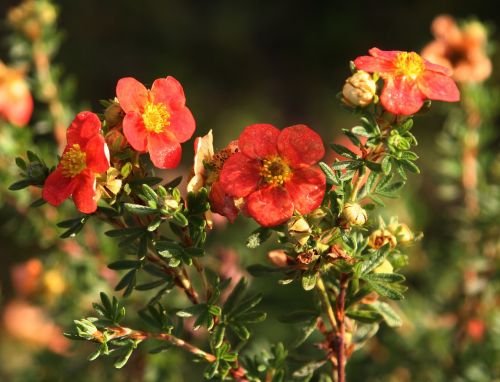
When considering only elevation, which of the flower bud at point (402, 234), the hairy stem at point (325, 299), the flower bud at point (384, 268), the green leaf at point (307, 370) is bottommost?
the green leaf at point (307, 370)

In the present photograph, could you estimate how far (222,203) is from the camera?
115 centimetres

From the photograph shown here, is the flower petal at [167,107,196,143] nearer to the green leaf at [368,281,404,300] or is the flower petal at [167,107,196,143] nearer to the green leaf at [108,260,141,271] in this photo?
the green leaf at [108,260,141,271]

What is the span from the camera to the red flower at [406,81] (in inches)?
44.9

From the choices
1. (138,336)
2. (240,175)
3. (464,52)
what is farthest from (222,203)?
(464,52)

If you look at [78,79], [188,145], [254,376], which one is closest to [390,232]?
[254,376]

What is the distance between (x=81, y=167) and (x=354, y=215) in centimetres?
45

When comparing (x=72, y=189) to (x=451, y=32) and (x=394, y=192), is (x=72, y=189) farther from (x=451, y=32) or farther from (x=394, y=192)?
(x=451, y=32)

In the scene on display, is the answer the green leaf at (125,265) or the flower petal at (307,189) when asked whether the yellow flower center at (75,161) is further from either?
the flower petal at (307,189)

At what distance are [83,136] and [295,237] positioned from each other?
1.28 feet

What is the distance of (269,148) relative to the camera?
1167mm

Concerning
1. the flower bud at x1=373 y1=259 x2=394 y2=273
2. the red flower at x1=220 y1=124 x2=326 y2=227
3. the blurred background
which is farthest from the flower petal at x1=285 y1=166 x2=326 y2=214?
the blurred background

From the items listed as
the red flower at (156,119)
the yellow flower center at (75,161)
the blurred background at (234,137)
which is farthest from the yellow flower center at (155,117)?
the blurred background at (234,137)

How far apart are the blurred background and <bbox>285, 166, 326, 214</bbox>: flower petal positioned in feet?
3.03

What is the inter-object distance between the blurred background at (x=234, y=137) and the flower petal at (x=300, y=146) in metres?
0.93
